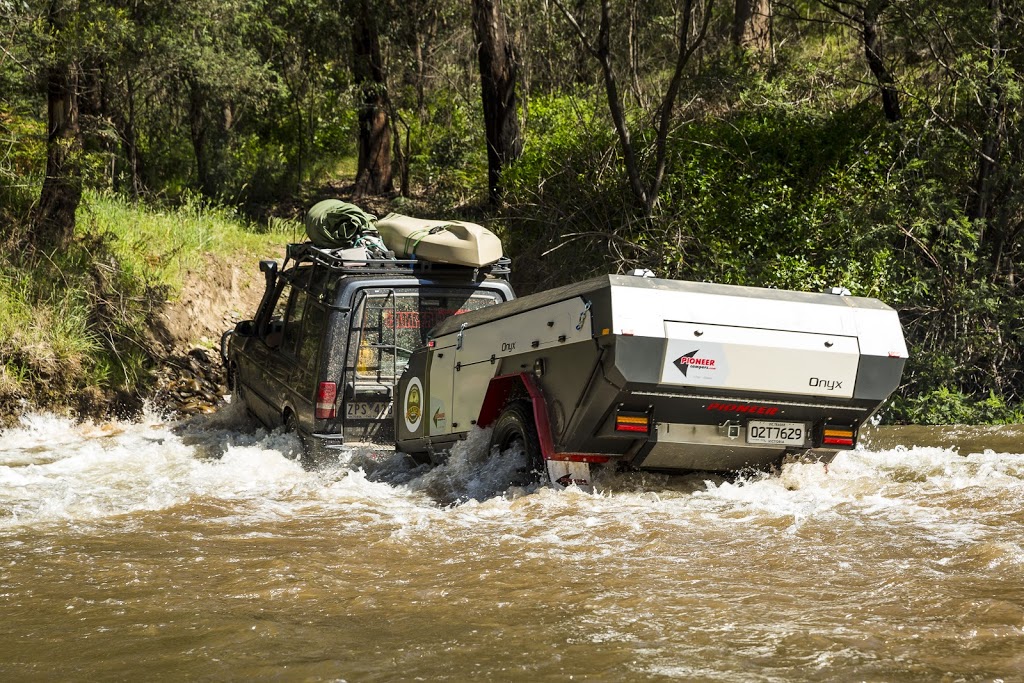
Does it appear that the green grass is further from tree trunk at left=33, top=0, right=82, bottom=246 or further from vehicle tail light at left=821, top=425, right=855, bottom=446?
vehicle tail light at left=821, top=425, right=855, bottom=446

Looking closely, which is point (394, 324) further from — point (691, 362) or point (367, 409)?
point (691, 362)

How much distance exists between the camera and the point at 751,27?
18703mm

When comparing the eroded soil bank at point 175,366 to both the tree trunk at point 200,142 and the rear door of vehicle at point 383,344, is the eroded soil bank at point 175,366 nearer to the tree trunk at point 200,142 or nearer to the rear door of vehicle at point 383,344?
the rear door of vehicle at point 383,344

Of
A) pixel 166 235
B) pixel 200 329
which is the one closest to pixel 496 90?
pixel 166 235

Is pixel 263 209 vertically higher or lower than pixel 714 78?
lower

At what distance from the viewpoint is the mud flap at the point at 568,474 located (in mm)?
7039

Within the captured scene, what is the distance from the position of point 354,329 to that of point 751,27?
40.3 feet

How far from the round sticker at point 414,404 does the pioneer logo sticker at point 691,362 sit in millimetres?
2725

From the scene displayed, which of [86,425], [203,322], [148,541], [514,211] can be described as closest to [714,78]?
[514,211]

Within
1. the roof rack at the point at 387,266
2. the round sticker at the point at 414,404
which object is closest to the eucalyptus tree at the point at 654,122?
the roof rack at the point at 387,266

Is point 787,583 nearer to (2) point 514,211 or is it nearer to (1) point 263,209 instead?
(2) point 514,211

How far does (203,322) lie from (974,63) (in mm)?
10033

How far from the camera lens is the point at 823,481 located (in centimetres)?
732

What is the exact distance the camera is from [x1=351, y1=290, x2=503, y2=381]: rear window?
890 cm
